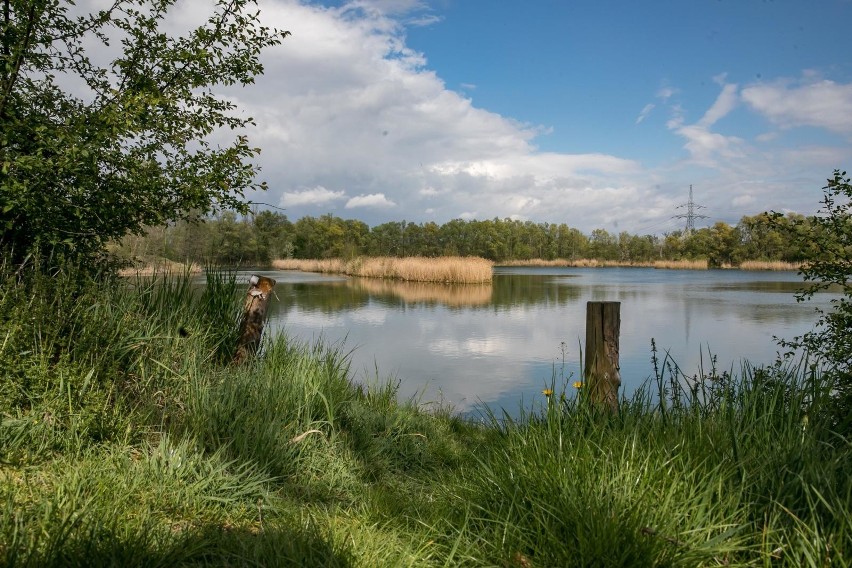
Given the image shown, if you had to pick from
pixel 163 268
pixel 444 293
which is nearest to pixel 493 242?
pixel 444 293

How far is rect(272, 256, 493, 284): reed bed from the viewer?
30469 mm

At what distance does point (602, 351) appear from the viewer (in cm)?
346

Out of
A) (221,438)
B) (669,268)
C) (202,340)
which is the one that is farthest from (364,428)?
(669,268)

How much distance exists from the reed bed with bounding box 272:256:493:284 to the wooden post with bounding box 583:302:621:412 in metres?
26.8

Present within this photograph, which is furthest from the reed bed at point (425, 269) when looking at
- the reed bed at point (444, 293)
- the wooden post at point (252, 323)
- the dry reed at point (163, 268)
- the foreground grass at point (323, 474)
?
the foreground grass at point (323, 474)

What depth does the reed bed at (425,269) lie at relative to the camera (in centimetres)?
3047

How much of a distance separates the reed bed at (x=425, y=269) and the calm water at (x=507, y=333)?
7.24 m

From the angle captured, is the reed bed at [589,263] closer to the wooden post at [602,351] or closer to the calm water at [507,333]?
the calm water at [507,333]

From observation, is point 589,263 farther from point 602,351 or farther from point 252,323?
point 602,351

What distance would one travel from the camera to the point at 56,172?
374cm

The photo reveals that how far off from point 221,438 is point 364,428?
121 cm

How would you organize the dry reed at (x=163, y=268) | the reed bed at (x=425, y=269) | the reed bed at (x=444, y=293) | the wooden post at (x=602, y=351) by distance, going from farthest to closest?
the reed bed at (x=425, y=269) → the reed bed at (x=444, y=293) → the dry reed at (x=163, y=268) → the wooden post at (x=602, y=351)

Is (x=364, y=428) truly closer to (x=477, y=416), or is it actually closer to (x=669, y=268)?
(x=477, y=416)

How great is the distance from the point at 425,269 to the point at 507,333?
18.7 metres
